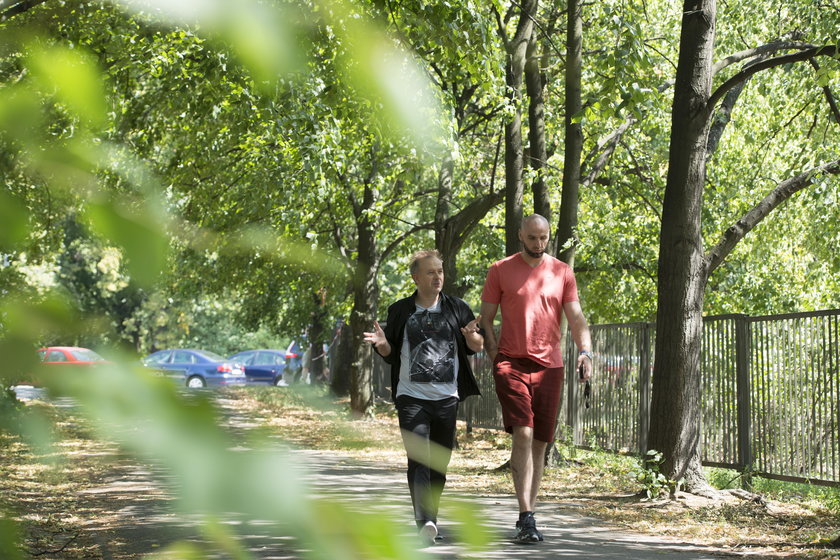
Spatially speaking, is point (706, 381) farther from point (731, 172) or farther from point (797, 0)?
point (731, 172)

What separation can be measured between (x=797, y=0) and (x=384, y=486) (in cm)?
1328

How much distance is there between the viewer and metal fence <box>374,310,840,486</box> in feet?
27.1

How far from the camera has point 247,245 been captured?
2.28ft

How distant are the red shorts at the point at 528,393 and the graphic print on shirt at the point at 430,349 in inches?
16.1

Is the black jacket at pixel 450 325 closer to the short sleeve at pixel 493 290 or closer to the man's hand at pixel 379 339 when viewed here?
the man's hand at pixel 379 339

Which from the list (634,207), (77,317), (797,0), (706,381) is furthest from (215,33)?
(634,207)

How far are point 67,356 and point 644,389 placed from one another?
11036 mm

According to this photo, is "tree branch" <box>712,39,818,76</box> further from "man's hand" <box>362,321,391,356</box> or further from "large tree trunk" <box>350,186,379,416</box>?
"large tree trunk" <box>350,186,379,416</box>

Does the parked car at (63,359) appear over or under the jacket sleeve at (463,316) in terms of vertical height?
under

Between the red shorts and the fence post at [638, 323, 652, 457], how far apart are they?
5.13 meters

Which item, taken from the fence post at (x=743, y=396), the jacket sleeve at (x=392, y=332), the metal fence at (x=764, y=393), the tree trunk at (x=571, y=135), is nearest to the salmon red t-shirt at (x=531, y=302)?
the jacket sleeve at (x=392, y=332)

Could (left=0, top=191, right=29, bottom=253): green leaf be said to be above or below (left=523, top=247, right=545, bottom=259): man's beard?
below

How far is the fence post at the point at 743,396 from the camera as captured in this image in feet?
30.1

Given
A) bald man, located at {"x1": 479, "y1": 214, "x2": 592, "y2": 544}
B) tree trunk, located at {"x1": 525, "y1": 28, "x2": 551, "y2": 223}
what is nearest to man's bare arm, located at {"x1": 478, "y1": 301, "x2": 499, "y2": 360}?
bald man, located at {"x1": 479, "y1": 214, "x2": 592, "y2": 544}
